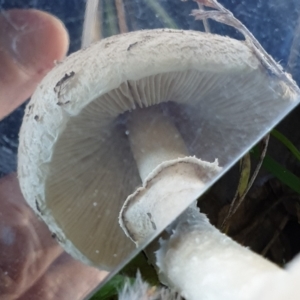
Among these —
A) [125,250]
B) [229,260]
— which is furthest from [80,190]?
[229,260]

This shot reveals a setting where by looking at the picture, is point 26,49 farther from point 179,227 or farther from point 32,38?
point 179,227

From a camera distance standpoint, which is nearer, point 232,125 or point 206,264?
point 206,264

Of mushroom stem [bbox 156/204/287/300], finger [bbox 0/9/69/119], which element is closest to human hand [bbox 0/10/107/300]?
finger [bbox 0/9/69/119]

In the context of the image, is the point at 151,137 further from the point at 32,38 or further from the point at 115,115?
the point at 32,38

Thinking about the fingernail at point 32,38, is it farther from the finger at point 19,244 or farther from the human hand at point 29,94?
the finger at point 19,244

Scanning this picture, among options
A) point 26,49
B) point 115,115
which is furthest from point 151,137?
point 26,49

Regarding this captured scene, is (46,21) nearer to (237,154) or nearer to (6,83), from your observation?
(6,83)

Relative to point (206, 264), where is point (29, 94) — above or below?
above
